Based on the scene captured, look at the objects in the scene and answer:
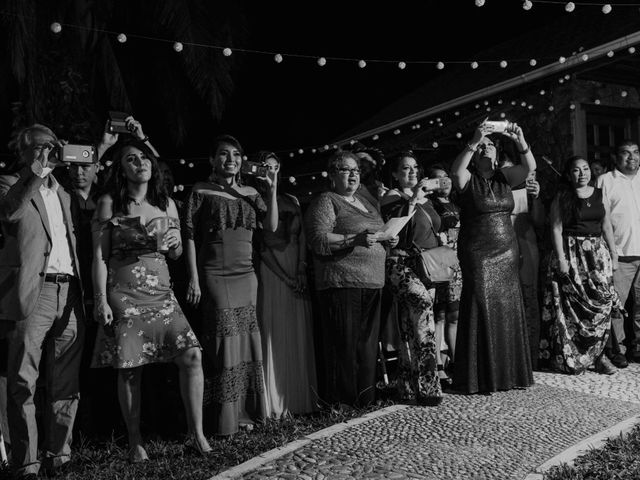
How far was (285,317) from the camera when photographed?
4996mm

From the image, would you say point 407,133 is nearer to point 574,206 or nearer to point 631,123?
point 631,123

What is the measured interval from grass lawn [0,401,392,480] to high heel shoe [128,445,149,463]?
38 millimetres

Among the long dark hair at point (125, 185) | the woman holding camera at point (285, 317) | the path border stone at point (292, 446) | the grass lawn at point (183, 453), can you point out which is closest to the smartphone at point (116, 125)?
the long dark hair at point (125, 185)

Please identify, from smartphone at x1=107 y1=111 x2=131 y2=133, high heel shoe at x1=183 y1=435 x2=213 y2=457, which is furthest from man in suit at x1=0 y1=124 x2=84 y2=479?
high heel shoe at x1=183 y1=435 x2=213 y2=457

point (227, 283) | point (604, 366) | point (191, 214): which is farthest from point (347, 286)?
point (604, 366)

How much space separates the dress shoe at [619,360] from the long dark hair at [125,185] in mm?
4103

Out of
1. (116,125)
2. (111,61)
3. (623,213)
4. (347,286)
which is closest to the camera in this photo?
(116,125)

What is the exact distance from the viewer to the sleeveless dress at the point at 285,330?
491 cm

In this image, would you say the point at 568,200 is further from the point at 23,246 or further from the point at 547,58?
the point at 23,246

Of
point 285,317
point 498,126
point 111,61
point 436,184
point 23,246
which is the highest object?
point 111,61

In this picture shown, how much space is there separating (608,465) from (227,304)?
239cm

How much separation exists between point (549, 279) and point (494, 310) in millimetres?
1137

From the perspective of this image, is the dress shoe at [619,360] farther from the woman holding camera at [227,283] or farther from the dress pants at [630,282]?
the woman holding camera at [227,283]

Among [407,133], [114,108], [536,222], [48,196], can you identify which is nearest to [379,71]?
[407,133]
